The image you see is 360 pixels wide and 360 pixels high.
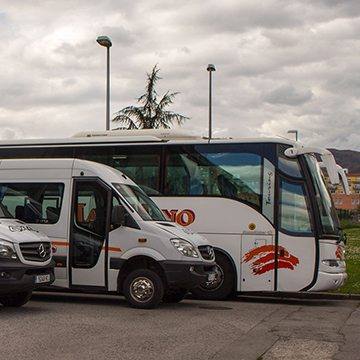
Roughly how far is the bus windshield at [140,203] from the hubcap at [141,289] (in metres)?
1.06

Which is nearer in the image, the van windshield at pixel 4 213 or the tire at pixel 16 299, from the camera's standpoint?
the tire at pixel 16 299

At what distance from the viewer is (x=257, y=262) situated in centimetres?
1367

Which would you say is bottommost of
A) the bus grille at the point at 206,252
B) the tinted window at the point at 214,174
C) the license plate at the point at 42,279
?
the license plate at the point at 42,279

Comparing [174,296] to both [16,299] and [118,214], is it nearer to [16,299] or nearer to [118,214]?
[118,214]

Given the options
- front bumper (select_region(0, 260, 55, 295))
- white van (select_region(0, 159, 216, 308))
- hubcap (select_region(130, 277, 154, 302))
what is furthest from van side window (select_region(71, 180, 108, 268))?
front bumper (select_region(0, 260, 55, 295))

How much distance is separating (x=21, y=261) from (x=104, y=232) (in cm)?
202

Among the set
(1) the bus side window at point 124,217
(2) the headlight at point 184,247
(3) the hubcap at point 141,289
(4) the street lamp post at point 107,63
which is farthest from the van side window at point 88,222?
(4) the street lamp post at point 107,63

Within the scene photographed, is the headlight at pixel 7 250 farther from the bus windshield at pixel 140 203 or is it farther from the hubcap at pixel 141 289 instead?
the bus windshield at pixel 140 203

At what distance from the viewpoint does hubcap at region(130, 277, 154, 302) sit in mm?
11961

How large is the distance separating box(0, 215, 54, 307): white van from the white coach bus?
342cm

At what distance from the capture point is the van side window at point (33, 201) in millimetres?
13062

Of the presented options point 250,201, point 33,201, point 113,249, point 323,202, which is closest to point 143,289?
point 113,249

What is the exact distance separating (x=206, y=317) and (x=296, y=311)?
86.1 inches

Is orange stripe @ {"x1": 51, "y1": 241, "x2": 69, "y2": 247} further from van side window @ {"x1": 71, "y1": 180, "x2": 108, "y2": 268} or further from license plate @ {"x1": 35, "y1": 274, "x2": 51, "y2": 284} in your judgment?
license plate @ {"x1": 35, "y1": 274, "x2": 51, "y2": 284}
